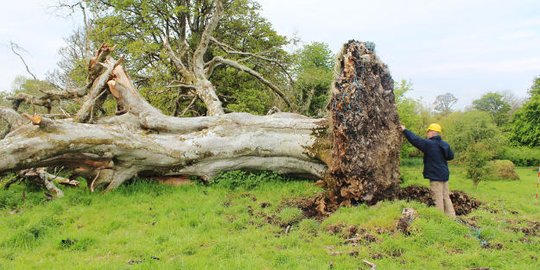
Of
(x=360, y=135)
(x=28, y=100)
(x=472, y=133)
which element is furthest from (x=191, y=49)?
(x=472, y=133)

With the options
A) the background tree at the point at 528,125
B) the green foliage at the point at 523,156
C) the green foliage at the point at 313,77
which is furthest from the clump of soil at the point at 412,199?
the background tree at the point at 528,125

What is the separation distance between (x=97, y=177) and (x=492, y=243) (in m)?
7.86

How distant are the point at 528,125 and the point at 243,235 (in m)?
40.6

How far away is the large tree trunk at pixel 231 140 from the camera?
27.0ft

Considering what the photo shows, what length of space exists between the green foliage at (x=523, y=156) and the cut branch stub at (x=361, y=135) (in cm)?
3435

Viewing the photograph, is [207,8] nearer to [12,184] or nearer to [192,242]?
[12,184]

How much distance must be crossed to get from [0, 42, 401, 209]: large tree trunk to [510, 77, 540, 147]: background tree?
35.6 m

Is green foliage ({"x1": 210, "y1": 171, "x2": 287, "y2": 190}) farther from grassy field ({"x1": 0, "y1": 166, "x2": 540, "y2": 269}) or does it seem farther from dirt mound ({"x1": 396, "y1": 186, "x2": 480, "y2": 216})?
dirt mound ({"x1": 396, "y1": 186, "x2": 480, "y2": 216})

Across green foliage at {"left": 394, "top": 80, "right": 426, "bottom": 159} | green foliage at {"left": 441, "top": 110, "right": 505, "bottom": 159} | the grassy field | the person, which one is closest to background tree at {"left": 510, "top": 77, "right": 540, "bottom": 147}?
green foliage at {"left": 441, "top": 110, "right": 505, "bottom": 159}

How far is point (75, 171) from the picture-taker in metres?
9.59

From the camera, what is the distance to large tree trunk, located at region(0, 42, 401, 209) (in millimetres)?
8219

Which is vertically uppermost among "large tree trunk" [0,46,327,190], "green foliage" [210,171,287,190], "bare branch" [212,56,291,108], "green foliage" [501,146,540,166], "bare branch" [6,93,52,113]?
"bare branch" [212,56,291,108]

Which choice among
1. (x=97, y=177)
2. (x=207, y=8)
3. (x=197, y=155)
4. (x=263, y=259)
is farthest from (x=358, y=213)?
(x=207, y=8)

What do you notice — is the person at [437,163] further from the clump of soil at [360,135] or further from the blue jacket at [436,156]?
the clump of soil at [360,135]
